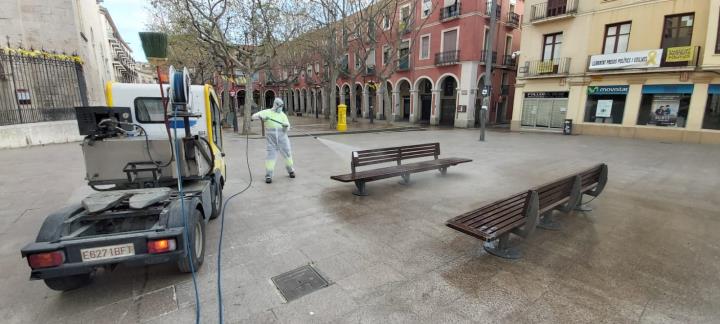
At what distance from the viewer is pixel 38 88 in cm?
1226

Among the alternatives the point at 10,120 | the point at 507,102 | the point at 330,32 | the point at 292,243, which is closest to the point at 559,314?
the point at 292,243

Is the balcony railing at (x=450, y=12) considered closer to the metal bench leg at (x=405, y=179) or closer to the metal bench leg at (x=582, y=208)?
the metal bench leg at (x=405, y=179)

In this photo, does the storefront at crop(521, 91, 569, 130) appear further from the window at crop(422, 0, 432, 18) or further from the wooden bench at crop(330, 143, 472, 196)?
the wooden bench at crop(330, 143, 472, 196)

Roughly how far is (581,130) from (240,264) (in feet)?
65.6

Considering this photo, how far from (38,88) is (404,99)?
79.6 ft

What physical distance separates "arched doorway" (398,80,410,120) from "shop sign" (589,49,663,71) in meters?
14.8

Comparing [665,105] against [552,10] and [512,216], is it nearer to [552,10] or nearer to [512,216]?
[552,10]

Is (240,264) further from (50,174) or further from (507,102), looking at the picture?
(507,102)

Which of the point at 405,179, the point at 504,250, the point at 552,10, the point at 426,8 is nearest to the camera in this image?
the point at 504,250

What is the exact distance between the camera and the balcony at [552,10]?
1741cm

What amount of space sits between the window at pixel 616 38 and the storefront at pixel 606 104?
1.85 metres

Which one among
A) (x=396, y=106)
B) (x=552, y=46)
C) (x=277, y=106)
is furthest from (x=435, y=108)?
(x=277, y=106)

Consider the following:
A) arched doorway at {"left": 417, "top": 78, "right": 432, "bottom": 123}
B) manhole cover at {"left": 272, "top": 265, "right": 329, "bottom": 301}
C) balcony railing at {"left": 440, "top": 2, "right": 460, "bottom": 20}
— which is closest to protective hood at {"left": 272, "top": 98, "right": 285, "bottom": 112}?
manhole cover at {"left": 272, "top": 265, "right": 329, "bottom": 301}

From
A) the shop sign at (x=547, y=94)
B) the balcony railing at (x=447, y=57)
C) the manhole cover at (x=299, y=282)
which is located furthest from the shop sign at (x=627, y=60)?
the manhole cover at (x=299, y=282)
